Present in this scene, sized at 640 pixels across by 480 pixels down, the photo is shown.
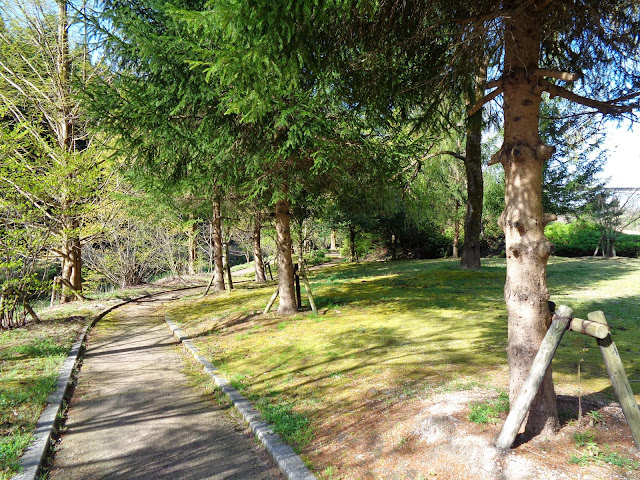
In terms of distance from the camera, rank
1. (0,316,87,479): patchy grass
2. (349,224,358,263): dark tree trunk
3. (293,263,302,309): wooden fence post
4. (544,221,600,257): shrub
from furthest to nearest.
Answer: (349,224,358,263): dark tree trunk, (544,221,600,257): shrub, (293,263,302,309): wooden fence post, (0,316,87,479): patchy grass

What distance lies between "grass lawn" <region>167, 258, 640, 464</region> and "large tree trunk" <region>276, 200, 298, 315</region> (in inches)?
19.0

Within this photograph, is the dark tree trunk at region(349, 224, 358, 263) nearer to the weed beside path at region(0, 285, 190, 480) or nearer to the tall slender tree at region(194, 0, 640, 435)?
the weed beside path at region(0, 285, 190, 480)

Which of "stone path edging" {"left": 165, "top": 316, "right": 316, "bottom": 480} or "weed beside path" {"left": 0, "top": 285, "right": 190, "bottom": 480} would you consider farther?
"weed beside path" {"left": 0, "top": 285, "right": 190, "bottom": 480}

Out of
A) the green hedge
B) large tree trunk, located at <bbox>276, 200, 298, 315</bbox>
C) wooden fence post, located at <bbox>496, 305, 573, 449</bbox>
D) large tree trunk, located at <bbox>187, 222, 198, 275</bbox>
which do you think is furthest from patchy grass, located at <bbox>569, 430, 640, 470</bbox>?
the green hedge

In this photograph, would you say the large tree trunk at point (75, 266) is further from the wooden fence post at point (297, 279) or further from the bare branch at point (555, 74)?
the bare branch at point (555, 74)

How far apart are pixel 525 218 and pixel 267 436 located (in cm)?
328

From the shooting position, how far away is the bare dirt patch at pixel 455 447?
2.95m

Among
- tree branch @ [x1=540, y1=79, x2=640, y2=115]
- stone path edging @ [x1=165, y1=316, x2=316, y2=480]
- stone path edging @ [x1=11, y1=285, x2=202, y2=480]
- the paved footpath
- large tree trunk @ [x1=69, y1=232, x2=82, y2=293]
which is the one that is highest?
tree branch @ [x1=540, y1=79, x2=640, y2=115]

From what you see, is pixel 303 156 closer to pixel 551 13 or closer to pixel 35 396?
pixel 551 13

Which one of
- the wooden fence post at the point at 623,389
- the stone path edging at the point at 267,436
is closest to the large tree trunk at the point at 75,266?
the stone path edging at the point at 267,436

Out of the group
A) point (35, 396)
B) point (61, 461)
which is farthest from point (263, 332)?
point (61, 461)

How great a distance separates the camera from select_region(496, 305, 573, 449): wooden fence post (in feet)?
10.1

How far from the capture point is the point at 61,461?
159 inches

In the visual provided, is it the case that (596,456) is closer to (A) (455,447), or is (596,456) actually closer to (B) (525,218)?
(A) (455,447)
